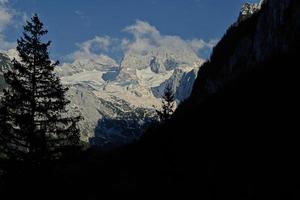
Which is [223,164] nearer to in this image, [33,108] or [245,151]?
[245,151]

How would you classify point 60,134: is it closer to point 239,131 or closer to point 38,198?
point 38,198

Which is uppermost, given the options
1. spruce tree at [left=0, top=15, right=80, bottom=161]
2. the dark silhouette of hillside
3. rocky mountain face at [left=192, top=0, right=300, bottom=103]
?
rocky mountain face at [left=192, top=0, right=300, bottom=103]

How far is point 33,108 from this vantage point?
28.6 metres

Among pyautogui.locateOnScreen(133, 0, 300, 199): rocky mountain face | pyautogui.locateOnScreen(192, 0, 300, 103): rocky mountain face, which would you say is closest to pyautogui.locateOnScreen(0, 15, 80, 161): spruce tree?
pyautogui.locateOnScreen(133, 0, 300, 199): rocky mountain face

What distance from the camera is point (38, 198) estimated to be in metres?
24.2

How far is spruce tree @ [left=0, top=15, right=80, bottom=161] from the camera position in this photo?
27.8 meters

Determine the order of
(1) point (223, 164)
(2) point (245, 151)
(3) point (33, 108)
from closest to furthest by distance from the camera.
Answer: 1. (1) point (223, 164)
2. (2) point (245, 151)
3. (3) point (33, 108)

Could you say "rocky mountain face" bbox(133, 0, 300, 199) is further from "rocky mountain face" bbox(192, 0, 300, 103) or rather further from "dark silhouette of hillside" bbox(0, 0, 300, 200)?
"rocky mountain face" bbox(192, 0, 300, 103)

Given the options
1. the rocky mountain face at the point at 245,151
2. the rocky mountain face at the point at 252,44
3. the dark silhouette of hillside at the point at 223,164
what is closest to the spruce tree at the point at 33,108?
the dark silhouette of hillside at the point at 223,164

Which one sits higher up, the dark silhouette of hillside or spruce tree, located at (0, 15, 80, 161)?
spruce tree, located at (0, 15, 80, 161)

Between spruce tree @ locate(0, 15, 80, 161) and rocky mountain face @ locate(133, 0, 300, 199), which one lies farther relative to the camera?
spruce tree @ locate(0, 15, 80, 161)

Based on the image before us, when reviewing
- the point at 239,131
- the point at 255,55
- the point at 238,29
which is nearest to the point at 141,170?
the point at 239,131

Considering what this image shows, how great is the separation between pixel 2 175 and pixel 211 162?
16602mm

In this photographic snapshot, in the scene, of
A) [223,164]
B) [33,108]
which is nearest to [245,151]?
[223,164]
